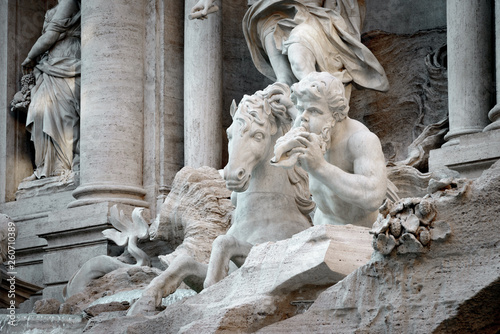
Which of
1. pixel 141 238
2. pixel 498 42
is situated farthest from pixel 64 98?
pixel 498 42

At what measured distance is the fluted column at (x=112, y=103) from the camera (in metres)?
11.5

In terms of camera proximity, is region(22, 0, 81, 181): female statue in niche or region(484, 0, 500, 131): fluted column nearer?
region(484, 0, 500, 131): fluted column

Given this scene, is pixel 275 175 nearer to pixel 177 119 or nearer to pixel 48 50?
pixel 177 119

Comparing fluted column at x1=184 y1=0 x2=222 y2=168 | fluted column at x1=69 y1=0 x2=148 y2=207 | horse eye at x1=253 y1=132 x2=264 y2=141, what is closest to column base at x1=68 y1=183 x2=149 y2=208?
fluted column at x1=69 y1=0 x2=148 y2=207

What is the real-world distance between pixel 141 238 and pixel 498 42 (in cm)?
368

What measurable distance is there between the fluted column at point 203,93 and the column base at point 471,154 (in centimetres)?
297

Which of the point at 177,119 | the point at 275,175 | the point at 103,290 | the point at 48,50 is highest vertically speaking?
the point at 48,50

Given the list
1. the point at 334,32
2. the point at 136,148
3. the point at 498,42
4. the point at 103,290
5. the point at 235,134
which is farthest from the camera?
the point at 136,148

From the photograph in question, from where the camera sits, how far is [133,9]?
1188 cm

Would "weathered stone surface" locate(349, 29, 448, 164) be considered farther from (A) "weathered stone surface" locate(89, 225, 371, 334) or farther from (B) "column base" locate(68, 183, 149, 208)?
(A) "weathered stone surface" locate(89, 225, 371, 334)

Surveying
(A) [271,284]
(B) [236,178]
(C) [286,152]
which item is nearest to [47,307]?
(B) [236,178]

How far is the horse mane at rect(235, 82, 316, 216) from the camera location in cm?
696

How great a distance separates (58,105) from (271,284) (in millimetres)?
8483

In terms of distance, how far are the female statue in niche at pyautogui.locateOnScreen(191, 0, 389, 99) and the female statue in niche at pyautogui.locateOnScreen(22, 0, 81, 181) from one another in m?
3.39
